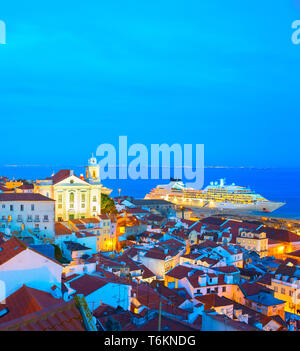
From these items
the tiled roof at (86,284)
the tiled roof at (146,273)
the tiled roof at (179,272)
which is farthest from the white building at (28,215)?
the tiled roof at (86,284)

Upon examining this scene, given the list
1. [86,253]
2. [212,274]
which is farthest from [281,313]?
[86,253]

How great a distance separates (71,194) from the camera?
79.3 feet

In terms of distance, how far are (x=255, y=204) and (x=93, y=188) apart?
39.7 metres

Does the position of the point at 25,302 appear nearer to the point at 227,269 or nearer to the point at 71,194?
the point at 227,269

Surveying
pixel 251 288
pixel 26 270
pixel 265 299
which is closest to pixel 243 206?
pixel 251 288

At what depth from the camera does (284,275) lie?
1520cm

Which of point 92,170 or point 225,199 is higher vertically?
point 92,170

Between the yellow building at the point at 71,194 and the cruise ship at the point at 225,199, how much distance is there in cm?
3458

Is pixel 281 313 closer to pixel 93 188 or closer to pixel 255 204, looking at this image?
pixel 93 188

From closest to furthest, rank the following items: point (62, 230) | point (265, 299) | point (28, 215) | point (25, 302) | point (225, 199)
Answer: point (25, 302), point (265, 299), point (28, 215), point (62, 230), point (225, 199)

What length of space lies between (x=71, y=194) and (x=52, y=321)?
2031cm
